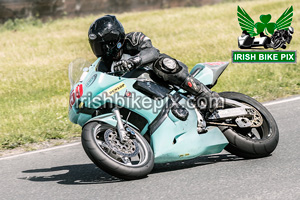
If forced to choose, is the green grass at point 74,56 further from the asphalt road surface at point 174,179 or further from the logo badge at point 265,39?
the asphalt road surface at point 174,179

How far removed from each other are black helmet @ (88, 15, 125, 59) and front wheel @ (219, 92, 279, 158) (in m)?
1.42

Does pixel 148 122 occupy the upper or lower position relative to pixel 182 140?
upper

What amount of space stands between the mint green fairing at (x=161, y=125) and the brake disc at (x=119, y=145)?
125 millimetres

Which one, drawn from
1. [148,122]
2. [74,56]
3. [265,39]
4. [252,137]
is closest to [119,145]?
[148,122]

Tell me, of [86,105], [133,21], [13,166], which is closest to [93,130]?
[86,105]

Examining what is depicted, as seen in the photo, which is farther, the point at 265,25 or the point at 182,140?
the point at 265,25

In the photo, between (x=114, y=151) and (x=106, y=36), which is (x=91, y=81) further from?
(x=114, y=151)

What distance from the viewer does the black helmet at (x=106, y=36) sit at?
17.6 ft

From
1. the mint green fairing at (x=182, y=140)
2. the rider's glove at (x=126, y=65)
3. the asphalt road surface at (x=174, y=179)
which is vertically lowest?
the asphalt road surface at (x=174, y=179)

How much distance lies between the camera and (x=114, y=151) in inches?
196

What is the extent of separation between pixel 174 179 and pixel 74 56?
11.4 metres

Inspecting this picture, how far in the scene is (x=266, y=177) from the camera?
4965 millimetres

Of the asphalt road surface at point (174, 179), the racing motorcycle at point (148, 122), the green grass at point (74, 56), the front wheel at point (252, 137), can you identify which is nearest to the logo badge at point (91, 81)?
the racing motorcycle at point (148, 122)

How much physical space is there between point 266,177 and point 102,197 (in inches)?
60.5
